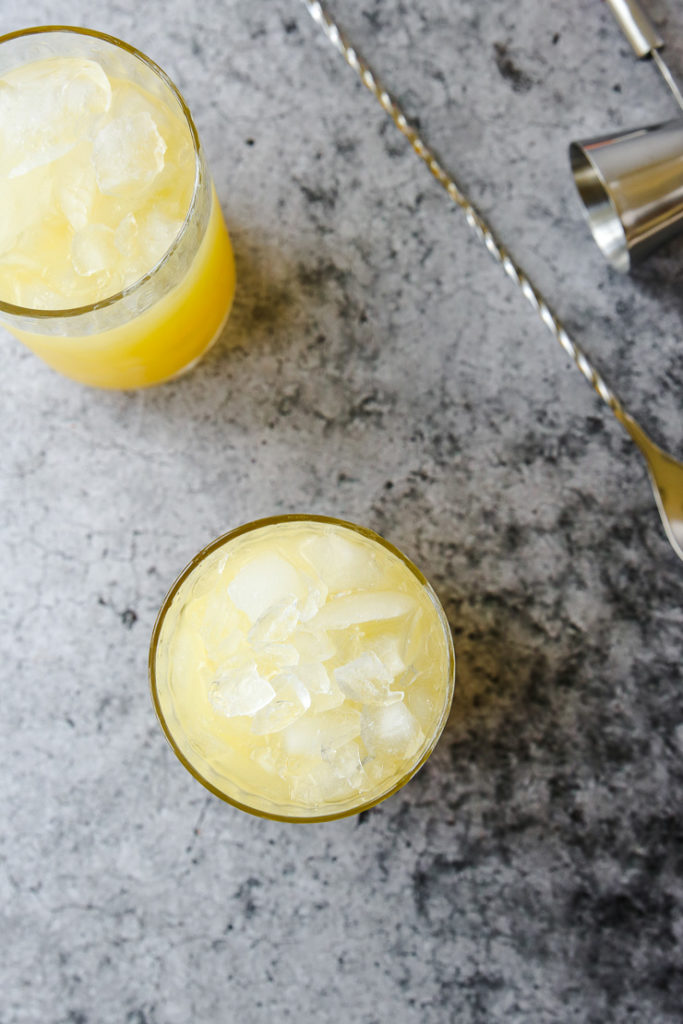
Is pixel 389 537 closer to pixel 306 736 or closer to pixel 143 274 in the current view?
pixel 306 736

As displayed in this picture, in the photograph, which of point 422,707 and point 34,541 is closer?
point 422,707

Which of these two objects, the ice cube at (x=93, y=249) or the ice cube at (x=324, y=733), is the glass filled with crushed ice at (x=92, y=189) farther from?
the ice cube at (x=324, y=733)

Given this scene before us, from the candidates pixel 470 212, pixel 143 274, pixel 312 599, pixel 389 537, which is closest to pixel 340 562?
pixel 312 599

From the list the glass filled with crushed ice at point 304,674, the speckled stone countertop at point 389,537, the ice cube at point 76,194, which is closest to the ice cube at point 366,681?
the glass filled with crushed ice at point 304,674

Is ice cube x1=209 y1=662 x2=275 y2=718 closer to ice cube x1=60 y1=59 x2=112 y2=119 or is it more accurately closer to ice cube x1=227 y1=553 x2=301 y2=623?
ice cube x1=227 y1=553 x2=301 y2=623

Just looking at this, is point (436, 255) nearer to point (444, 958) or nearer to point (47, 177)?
point (47, 177)

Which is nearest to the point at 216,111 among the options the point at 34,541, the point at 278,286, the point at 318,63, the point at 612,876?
the point at 318,63
